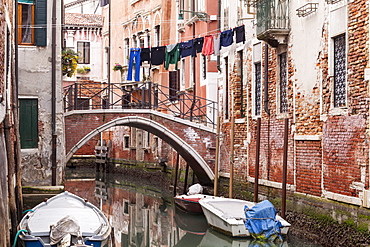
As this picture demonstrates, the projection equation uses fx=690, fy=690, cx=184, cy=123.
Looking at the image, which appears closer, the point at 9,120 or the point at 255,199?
the point at 9,120

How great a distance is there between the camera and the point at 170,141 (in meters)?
16.6

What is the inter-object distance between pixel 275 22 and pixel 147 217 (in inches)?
220

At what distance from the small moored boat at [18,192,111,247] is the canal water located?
0.62 meters

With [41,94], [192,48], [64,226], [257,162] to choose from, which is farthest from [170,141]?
[64,226]

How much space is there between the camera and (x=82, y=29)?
31953mm

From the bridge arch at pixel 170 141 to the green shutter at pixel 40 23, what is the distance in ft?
10.3

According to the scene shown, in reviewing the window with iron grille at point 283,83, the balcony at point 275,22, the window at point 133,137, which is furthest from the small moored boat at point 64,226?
the window at point 133,137

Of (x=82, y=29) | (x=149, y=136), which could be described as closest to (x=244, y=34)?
(x=149, y=136)

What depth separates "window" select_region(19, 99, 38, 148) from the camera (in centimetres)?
1336

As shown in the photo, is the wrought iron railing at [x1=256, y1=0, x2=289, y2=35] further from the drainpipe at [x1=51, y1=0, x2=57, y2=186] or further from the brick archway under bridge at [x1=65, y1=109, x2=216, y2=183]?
the brick archway under bridge at [x1=65, y1=109, x2=216, y2=183]

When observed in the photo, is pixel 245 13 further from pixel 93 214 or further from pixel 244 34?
pixel 93 214

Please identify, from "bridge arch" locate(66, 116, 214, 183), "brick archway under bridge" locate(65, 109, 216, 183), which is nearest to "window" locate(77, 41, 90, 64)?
"bridge arch" locate(66, 116, 214, 183)

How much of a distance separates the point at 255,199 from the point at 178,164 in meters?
5.74

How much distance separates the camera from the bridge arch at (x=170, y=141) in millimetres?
15945
